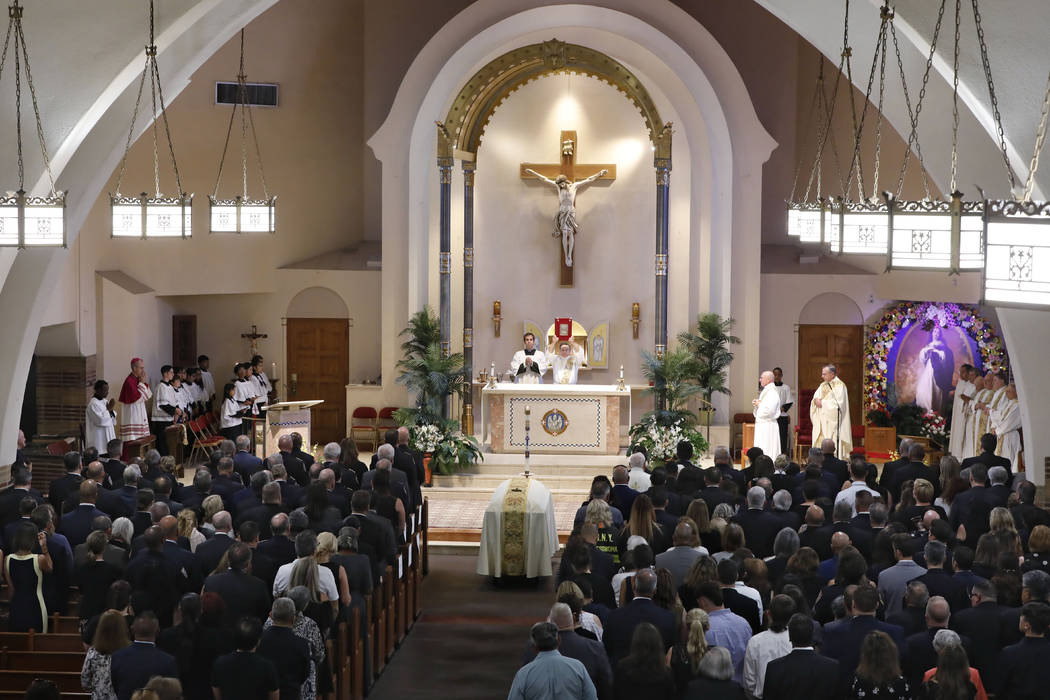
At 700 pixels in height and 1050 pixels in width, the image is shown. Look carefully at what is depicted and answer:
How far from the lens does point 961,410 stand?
18266 mm

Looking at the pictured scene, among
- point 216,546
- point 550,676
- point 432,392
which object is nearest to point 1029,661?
point 550,676

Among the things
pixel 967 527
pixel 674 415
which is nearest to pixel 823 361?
pixel 674 415

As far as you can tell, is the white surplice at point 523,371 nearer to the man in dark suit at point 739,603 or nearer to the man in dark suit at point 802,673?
the man in dark suit at point 739,603

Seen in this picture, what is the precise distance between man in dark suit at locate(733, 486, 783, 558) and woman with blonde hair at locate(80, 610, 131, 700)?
467 centimetres

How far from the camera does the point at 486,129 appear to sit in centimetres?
1975

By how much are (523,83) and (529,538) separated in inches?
341

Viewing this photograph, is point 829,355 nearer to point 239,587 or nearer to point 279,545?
point 279,545

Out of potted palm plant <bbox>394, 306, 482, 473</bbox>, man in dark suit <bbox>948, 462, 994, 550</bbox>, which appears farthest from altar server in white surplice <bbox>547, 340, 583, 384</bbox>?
man in dark suit <bbox>948, 462, 994, 550</bbox>

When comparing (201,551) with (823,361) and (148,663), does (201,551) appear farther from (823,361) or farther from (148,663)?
(823,361)

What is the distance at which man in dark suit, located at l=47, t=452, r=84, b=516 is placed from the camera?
11.3 m

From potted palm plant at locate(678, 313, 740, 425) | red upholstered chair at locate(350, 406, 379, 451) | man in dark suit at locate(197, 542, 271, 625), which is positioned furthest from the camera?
red upholstered chair at locate(350, 406, 379, 451)

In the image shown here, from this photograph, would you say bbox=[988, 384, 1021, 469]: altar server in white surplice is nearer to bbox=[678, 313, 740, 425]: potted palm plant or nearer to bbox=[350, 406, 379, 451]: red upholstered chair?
bbox=[678, 313, 740, 425]: potted palm plant

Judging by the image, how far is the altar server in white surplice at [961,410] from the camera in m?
18.0

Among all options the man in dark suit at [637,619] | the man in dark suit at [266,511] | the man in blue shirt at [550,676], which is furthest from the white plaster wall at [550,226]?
the man in blue shirt at [550,676]
